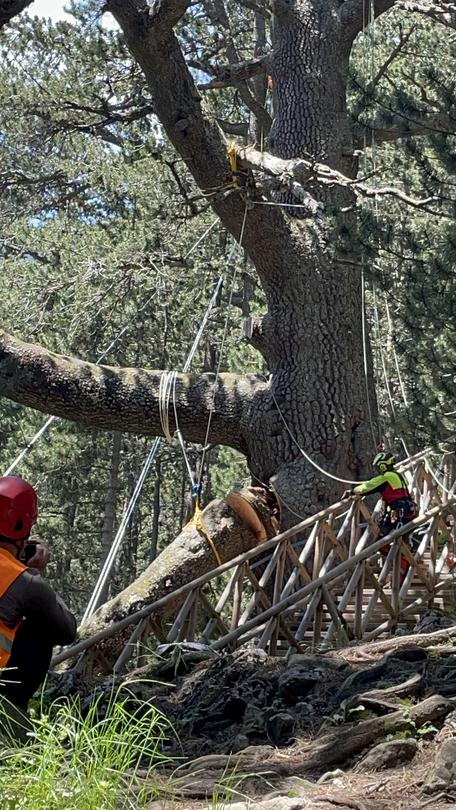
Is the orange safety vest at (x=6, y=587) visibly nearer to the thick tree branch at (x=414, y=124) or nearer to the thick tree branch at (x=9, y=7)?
the thick tree branch at (x=414, y=124)

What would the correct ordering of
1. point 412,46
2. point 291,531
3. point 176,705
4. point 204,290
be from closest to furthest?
point 176,705 → point 291,531 → point 412,46 → point 204,290

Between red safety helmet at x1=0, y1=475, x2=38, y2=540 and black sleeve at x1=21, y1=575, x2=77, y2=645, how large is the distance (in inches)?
6.1

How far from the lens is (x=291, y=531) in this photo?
696 centimetres

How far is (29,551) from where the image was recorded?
11.0 ft

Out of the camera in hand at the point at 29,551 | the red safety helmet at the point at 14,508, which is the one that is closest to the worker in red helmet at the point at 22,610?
the red safety helmet at the point at 14,508

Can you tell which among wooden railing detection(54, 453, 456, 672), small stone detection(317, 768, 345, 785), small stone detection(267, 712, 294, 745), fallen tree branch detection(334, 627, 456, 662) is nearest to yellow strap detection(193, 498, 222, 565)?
wooden railing detection(54, 453, 456, 672)

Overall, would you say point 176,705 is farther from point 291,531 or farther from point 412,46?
point 412,46

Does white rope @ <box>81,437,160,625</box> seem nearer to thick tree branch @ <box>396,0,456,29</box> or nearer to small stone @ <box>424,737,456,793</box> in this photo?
thick tree branch @ <box>396,0,456,29</box>

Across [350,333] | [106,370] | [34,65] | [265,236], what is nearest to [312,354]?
[350,333]

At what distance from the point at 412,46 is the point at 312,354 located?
12.8 feet

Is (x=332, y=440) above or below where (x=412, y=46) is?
below

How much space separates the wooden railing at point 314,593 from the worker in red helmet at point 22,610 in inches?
95.9

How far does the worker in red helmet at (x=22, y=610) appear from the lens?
9.75 feet

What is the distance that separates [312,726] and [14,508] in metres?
1.52
